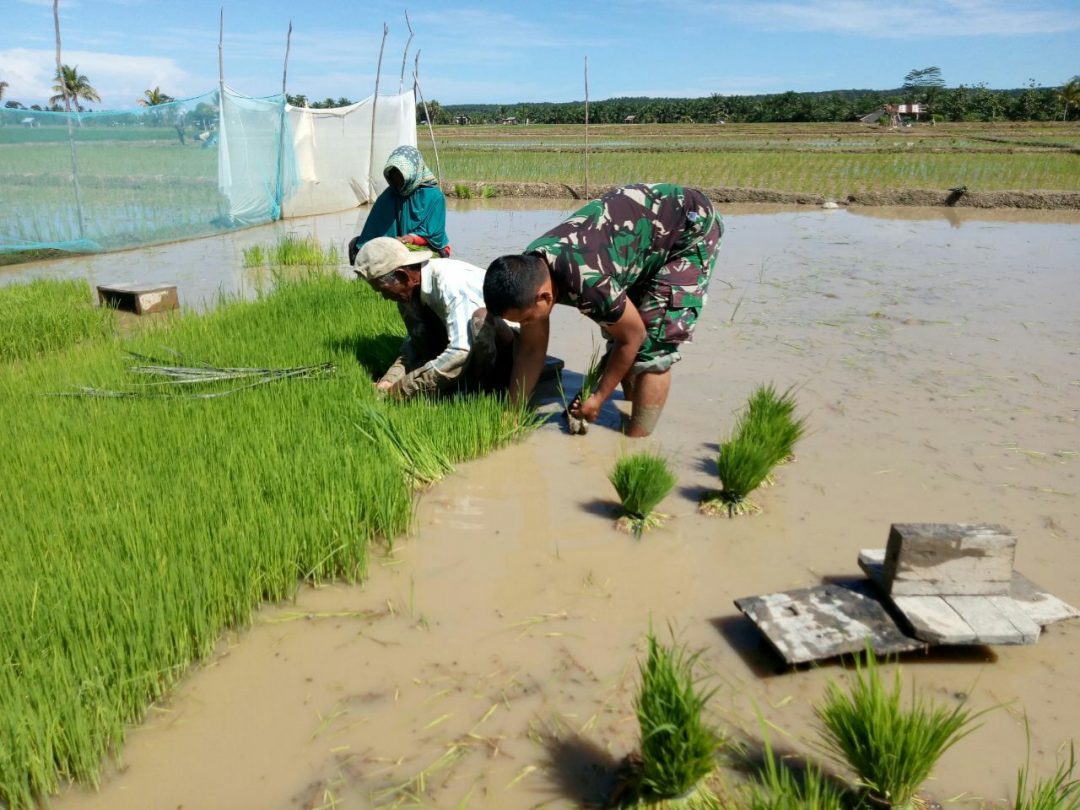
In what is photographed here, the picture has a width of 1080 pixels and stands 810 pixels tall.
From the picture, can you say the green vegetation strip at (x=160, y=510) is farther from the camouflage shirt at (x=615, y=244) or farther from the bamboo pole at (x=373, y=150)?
the bamboo pole at (x=373, y=150)

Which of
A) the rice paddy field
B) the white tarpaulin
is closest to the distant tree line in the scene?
the rice paddy field

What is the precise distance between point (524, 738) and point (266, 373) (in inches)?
89.7

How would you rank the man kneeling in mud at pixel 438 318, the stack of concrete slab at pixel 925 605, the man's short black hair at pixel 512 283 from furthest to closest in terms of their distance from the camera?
the man kneeling in mud at pixel 438 318
the man's short black hair at pixel 512 283
the stack of concrete slab at pixel 925 605

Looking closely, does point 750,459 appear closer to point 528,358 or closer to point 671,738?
point 528,358

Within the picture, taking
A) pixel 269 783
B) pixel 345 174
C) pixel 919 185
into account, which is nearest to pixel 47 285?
pixel 269 783

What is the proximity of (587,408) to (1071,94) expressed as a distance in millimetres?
43535

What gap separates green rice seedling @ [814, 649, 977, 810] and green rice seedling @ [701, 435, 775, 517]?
1187 millimetres

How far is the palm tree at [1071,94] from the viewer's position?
3569 cm

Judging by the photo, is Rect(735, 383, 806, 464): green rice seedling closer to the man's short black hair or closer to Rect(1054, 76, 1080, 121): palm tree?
the man's short black hair

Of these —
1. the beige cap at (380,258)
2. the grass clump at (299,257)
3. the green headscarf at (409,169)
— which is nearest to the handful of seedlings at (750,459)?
the beige cap at (380,258)

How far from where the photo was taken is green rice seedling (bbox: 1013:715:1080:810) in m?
1.29

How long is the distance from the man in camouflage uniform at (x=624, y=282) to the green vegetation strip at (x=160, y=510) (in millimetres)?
515

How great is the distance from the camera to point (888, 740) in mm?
1389

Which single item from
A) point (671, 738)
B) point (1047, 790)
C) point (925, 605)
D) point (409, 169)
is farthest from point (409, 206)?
point (1047, 790)
